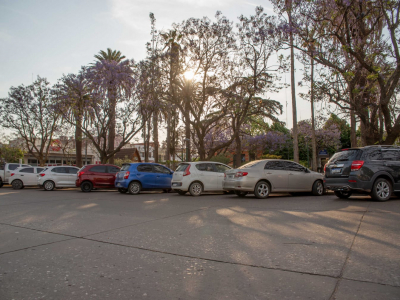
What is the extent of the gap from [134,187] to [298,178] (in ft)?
27.1

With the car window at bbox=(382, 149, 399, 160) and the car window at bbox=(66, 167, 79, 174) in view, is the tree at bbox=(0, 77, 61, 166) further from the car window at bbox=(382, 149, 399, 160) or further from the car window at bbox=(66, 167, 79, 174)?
Result: the car window at bbox=(382, 149, 399, 160)

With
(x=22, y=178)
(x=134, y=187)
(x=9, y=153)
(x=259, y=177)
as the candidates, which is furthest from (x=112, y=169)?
(x=9, y=153)

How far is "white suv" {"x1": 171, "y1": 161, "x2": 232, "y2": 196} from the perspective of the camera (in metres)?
16.0

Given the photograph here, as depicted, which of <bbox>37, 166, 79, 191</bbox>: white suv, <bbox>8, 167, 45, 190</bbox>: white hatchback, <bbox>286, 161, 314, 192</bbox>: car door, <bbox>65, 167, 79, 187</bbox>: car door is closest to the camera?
<bbox>286, 161, 314, 192</bbox>: car door

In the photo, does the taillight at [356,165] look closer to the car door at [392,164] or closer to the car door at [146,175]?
the car door at [392,164]

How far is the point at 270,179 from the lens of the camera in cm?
1395

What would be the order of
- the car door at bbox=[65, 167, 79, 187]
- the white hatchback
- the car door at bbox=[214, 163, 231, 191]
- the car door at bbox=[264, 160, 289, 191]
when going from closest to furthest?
the car door at bbox=[264, 160, 289, 191] → the car door at bbox=[214, 163, 231, 191] → the car door at bbox=[65, 167, 79, 187] → the white hatchback

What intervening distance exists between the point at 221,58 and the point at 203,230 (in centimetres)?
1650

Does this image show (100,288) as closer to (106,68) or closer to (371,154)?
(371,154)

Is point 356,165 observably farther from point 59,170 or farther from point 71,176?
point 59,170

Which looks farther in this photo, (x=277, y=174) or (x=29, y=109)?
(x=29, y=109)

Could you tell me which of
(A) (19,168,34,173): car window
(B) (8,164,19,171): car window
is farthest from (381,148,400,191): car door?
(B) (8,164,19,171): car window

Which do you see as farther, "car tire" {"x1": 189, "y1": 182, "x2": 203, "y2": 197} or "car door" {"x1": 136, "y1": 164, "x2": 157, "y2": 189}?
"car door" {"x1": 136, "y1": 164, "x2": 157, "y2": 189}

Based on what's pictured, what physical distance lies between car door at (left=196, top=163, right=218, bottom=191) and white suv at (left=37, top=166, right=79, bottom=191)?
32.7 feet
